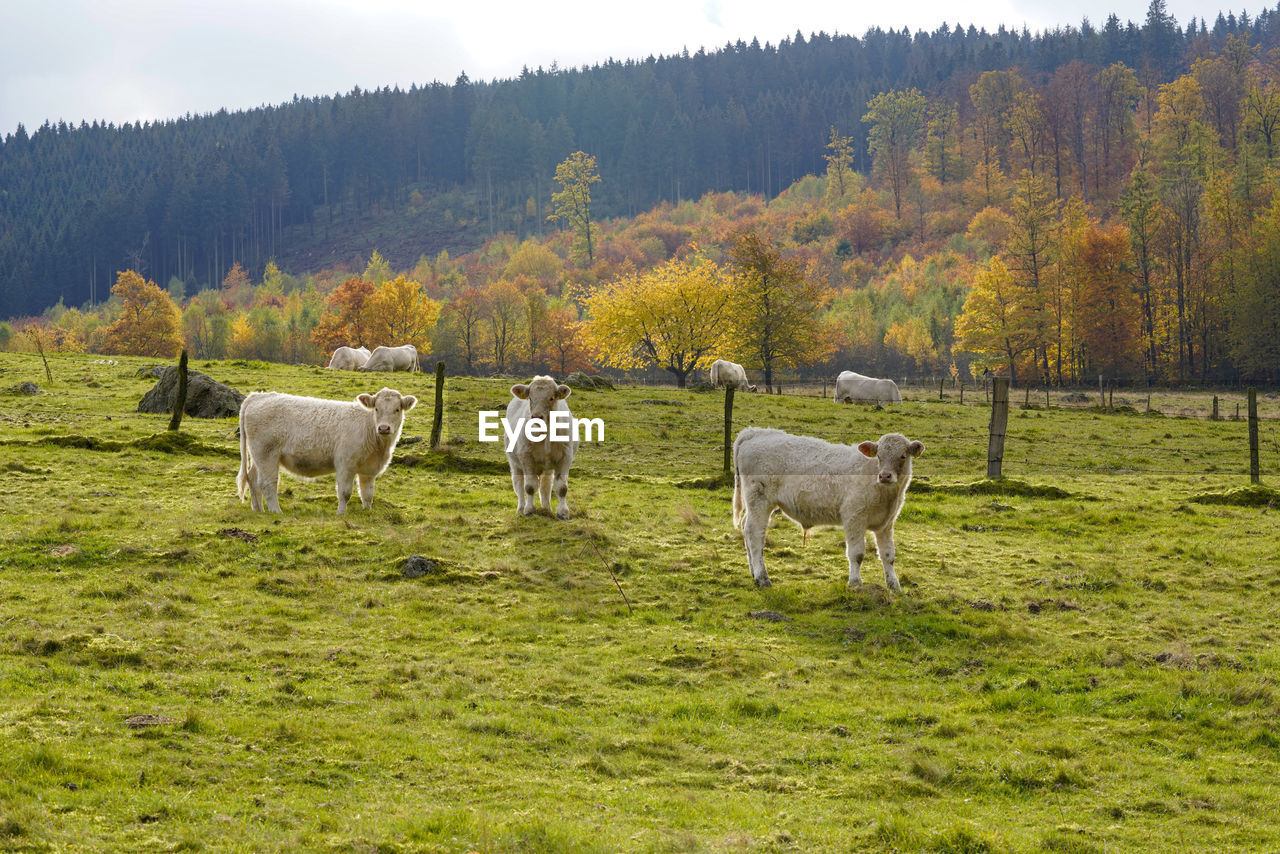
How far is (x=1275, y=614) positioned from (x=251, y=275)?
600ft

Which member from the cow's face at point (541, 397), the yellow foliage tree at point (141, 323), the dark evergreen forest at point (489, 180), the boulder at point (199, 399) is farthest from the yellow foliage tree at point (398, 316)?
the dark evergreen forest at point (489, 180)

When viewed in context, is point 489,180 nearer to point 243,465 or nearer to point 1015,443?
point 1015,443

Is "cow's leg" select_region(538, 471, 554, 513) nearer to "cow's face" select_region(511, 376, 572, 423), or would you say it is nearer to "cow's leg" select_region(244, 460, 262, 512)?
"cow's face" select_region(511, 376, 572, 423)

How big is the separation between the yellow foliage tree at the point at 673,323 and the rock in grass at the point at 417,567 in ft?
148

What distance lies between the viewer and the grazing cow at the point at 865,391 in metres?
44.2

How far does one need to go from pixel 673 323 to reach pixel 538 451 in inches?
1727

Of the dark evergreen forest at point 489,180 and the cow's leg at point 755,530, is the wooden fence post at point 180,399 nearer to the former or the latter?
the cow's leg at point 755,530

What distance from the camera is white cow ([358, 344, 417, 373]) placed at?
48250 mm

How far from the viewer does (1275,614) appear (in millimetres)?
13094

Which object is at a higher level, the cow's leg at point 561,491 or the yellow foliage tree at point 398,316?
the yellow foliage tree at point 398,316

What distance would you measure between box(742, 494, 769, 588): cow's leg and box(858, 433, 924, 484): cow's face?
1.71 metres

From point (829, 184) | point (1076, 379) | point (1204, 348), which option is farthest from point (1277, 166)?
point (829, 184)

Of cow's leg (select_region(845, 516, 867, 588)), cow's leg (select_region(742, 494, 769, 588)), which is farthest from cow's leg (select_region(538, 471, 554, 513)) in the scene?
cow's leg (select_region(845, 516, 867, 588))

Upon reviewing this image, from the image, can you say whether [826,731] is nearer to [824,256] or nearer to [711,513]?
[711,513]
